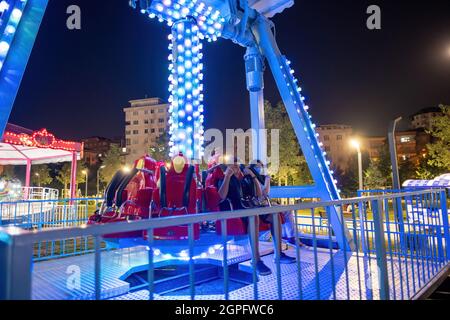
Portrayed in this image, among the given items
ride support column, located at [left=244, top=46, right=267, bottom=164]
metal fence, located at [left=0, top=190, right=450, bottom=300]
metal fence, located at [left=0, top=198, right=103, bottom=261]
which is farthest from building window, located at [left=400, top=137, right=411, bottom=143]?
metal fence, located at [left=0, top=198, right=103, bottom=261]

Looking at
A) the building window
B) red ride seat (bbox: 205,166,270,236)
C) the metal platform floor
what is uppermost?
the building window

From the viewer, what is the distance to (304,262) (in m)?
3.83

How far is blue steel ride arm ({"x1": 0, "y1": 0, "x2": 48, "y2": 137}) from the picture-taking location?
2852mm

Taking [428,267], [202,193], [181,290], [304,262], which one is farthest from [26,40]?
[428,267]

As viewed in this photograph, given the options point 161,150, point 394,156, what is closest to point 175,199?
point 394,156

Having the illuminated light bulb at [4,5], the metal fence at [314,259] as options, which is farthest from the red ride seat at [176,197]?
the illuminated light bulb at [4,5]

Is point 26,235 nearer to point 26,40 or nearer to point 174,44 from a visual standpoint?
point 26,40

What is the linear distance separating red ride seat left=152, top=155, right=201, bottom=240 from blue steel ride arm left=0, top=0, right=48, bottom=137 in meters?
1.59

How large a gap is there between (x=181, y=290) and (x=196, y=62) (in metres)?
3.49

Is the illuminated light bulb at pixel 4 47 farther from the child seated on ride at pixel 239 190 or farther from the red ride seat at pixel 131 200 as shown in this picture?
the child seated on ride at pixel 239 190

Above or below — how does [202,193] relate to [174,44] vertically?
below

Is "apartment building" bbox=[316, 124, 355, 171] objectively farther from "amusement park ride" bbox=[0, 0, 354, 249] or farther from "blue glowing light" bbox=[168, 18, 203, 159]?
"blue glowing light" bbox=[168, 18, 203, 159]

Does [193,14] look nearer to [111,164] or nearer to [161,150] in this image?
[161,150]

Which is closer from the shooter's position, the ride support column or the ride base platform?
the ride base platform
